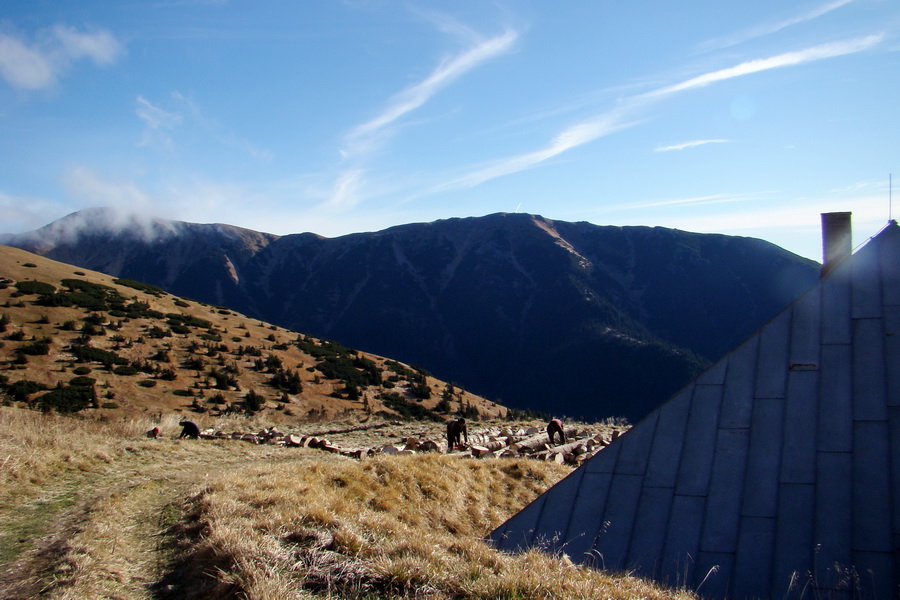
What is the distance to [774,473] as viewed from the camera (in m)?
5.76

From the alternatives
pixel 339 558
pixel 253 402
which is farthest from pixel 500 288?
pixel 339 558

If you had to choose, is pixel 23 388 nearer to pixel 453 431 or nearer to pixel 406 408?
pixel 453 431

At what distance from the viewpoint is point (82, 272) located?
154 feet

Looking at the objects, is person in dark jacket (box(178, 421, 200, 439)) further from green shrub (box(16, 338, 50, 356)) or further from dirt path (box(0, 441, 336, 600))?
green shrub (box(16, 338, 50, 356))

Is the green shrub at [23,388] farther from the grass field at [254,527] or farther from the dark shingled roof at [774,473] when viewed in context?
the dark shingled roof at [774,473]

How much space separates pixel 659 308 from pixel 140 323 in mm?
99943

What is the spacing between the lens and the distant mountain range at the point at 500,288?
97.4 meters

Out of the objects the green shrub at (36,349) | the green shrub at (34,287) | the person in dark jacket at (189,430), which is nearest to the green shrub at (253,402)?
the green shrub at (36,349)

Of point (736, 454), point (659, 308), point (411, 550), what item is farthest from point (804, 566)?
point (659, 308)

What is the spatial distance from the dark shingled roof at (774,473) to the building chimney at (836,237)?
128cm

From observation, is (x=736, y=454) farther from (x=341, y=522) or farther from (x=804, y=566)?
(x=341, y=522)

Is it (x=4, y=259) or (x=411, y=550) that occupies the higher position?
(x=4, y=259)

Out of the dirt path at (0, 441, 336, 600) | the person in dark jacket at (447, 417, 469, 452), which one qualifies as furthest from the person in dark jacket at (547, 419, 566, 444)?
the dirt path at (0, 441, 336, 600)

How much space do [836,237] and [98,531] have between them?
33.9ft
